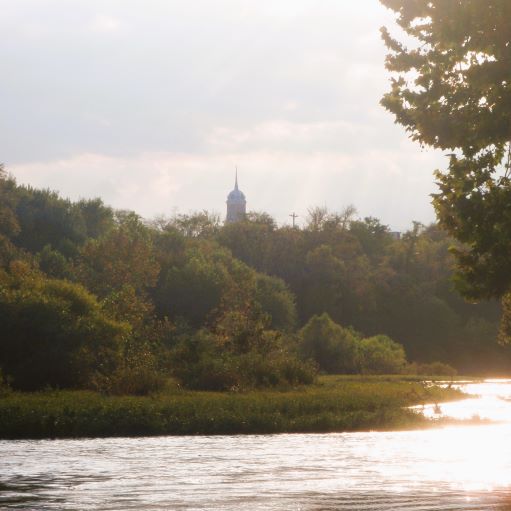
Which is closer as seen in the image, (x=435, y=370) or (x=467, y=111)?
(x=467, y=111)

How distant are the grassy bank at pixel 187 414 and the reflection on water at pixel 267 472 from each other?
2.36 metres

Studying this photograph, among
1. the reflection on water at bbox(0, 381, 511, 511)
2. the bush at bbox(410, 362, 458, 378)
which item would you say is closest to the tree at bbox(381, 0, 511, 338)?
the reflection on water at bbox(0, 381, 511, 511)

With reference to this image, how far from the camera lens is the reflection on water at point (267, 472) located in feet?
79.1

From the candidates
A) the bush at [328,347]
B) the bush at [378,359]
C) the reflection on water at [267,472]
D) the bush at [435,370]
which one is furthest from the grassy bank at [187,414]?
the bush at [435,370]

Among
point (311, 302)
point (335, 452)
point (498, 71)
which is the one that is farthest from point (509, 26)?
point (311, 302)

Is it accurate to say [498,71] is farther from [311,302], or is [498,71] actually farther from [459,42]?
[311,302]

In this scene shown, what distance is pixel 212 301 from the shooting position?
105000 millimetres

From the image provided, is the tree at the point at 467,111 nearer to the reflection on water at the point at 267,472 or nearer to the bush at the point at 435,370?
the reflection on water at the point at 267,472

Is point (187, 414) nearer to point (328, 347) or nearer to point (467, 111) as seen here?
point (467, 111)

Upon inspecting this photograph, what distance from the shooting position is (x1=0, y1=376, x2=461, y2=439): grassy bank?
43.7 m

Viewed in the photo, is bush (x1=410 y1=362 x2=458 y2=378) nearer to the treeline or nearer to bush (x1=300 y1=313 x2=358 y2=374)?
the treeline

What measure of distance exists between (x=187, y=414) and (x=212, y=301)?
58.8 meters

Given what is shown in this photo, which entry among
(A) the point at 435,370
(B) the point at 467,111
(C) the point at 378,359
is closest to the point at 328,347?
(C) the point at 378,359

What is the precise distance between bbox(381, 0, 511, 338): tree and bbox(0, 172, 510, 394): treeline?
25.9 m
